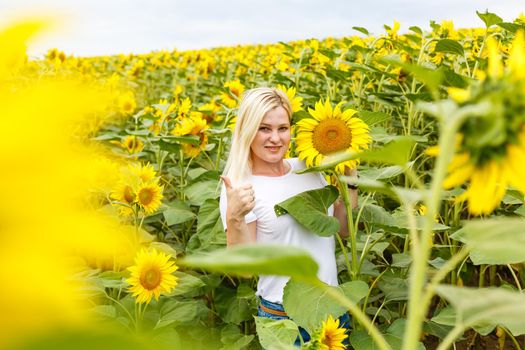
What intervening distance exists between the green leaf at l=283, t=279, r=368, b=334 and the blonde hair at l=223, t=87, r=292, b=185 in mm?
575

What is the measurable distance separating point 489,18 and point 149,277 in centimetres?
176

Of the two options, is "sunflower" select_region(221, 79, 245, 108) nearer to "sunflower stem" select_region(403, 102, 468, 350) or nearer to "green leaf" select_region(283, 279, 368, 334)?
"green leaf" select_region(283, 279, 368, 334)

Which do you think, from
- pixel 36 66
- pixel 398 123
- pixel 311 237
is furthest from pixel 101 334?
pixel 36 66

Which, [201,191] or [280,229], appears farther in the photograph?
[201,191]

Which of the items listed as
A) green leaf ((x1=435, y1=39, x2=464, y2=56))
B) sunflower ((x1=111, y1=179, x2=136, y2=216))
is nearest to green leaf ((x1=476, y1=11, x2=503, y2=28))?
green leaf ((x1=435, y1=39, x2=464, y2=56))

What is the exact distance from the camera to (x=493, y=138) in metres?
0.46

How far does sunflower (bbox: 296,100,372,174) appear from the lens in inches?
→ 75.5

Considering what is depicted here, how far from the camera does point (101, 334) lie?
0.19 m

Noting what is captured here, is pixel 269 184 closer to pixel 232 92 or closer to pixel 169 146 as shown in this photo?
pixel 169 146

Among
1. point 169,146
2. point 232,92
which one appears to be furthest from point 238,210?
point 232,92

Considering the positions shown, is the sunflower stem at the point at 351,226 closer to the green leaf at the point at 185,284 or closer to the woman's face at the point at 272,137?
the woman's face at the point at 272,137

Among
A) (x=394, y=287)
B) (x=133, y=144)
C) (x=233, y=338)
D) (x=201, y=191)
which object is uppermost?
(x=133, y=144)

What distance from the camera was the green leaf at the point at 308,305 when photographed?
1581 mm

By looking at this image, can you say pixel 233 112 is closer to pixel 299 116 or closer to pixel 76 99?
pixel 299 116
